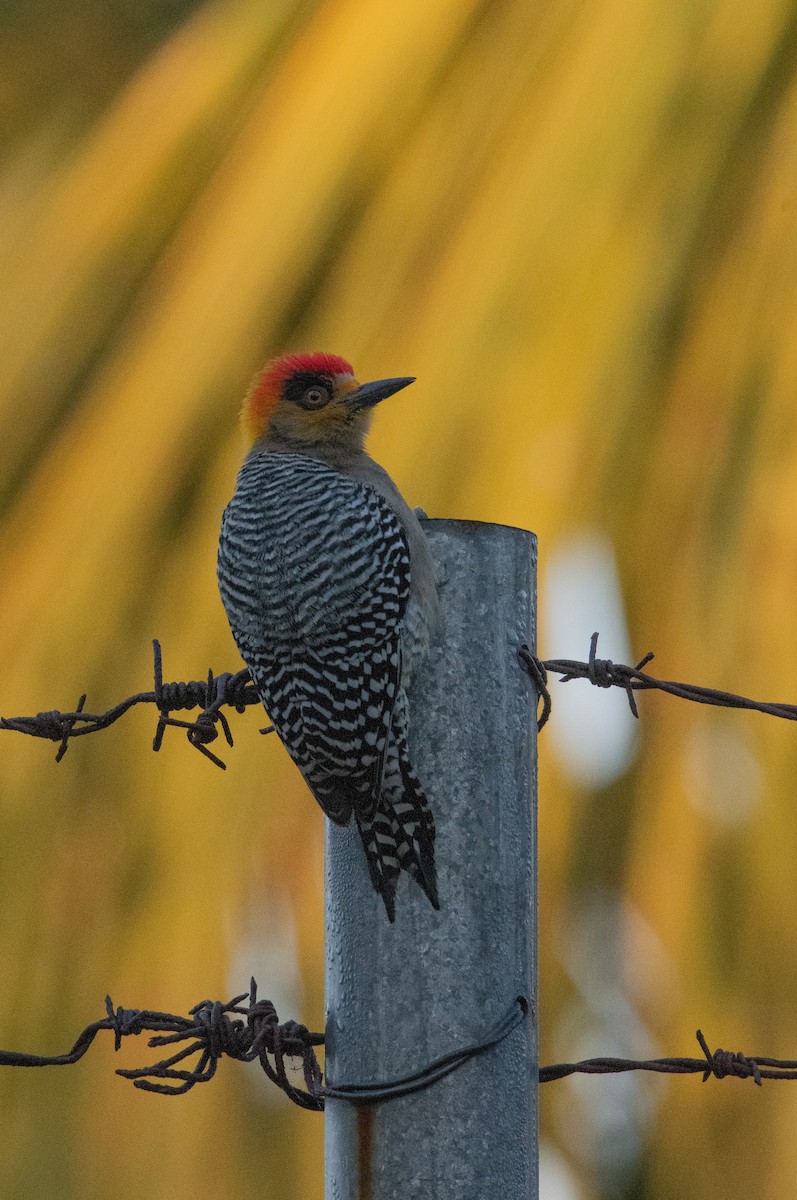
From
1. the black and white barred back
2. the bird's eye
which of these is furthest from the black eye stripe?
the black and white barred back

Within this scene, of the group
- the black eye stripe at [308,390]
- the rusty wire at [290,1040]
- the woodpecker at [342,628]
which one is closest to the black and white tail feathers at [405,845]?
the woodpecker at [342,628]

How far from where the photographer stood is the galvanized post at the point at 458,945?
8.34 ft

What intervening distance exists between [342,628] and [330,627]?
0.03 meters

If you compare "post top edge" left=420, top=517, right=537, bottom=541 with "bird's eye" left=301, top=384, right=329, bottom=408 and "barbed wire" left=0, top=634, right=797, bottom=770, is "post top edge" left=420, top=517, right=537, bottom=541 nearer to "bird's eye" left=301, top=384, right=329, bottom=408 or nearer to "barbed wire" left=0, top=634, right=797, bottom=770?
"barbed wire" left=0, top=634, right=797, bottom=770

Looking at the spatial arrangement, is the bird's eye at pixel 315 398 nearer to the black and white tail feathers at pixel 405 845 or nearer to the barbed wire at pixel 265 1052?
the black and white tail feathers at pixel 405 845

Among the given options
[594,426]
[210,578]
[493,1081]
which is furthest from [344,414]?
[493,1081]

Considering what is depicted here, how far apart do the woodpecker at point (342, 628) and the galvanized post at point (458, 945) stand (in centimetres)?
6

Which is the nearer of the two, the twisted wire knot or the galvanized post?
the galvanized post

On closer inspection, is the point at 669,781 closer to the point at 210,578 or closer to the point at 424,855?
the point at 210,578

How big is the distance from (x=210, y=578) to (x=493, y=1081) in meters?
3.20

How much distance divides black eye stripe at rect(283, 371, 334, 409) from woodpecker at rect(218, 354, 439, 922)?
0.36 m

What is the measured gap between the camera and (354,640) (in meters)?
3.44

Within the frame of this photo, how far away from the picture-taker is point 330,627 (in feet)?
11.4

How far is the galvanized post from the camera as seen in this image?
2.54m
